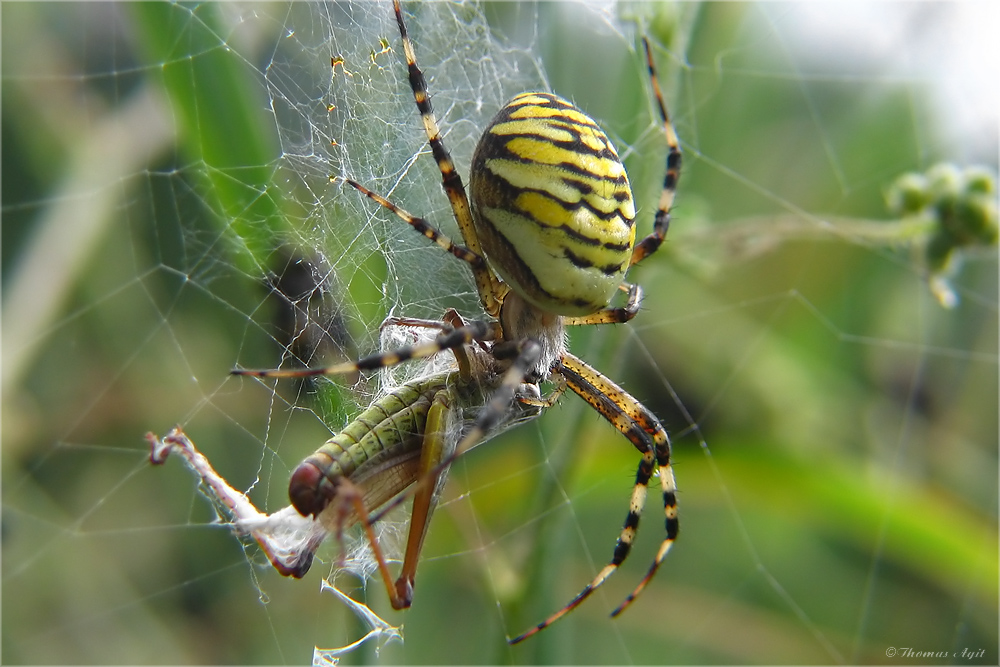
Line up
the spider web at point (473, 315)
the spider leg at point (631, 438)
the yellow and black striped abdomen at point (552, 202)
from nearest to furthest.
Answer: the yellow and black striped abdomen at point (552, 202) < the spider web at point (473, 315) < the spider leg at point (631, 438)

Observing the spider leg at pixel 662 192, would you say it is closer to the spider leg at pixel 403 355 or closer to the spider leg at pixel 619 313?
the spider leg at pixel 619 313

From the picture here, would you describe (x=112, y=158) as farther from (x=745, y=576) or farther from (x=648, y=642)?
(x=745, y=576)

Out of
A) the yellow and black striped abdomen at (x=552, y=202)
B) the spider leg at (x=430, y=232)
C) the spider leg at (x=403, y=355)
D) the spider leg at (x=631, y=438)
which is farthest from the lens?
the spider leg at (x=631, y=438)

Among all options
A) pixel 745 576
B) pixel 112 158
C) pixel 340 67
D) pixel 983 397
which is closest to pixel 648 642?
pixel 745 576

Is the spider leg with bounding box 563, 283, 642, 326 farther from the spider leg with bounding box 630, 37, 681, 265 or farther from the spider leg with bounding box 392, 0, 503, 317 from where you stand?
the spider leg with bounding box 392, 0, 503, 317

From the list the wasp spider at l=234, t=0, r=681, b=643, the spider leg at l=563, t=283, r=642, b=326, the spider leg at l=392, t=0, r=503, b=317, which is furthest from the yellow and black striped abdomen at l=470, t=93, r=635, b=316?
the spider leg at l=563, t=283, r=642, b=326

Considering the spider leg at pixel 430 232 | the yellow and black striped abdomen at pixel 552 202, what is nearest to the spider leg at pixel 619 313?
the yellow and black striped abdomen at pixel 552 202
